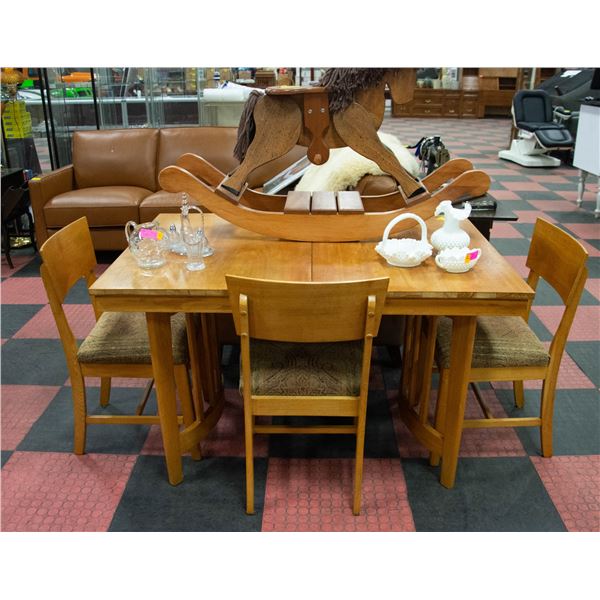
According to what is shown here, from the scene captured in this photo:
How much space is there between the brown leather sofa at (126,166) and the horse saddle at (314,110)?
7.10 feet

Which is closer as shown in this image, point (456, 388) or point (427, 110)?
point (456, 388)

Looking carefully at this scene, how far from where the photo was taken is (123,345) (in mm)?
1995

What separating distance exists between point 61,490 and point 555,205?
5.37m

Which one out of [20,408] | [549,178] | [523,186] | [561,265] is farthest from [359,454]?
[549,178]

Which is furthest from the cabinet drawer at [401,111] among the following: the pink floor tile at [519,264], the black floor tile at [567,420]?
the black floor tile at [567,420]

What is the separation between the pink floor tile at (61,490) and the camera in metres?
1.84

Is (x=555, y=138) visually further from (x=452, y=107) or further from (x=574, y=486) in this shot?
(x=574, y=486)

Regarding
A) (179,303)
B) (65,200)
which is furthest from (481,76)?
(179,303)

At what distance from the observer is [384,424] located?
233 centimetres

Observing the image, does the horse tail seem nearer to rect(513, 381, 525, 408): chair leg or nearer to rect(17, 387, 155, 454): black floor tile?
rect(17, 387, 155, 454): black floor tile

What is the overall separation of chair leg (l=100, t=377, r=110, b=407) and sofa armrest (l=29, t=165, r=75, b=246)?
6.57 feet

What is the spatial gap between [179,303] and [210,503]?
0.73m

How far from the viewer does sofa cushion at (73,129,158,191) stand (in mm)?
4359

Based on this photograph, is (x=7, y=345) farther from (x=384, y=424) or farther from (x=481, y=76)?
(x=481, y=76)
